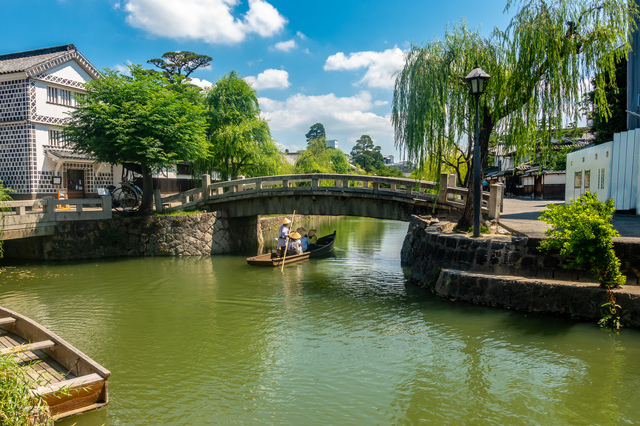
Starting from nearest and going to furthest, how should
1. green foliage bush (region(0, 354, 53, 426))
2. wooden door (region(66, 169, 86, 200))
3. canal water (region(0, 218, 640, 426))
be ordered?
1. green foliage bush (region(0, 354, 53, 426))
2. canal water (region(0, 218, 640, 426))
3. wooden door (region(66, 169, 86, 200))

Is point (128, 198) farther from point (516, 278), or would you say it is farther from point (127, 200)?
point (516, 278)

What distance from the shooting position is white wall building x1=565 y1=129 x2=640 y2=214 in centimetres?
1358

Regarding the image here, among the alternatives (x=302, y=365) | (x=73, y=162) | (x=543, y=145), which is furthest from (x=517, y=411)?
(x=73, y=162)

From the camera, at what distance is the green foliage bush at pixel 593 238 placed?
25.5 feet

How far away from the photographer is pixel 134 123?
16.9 meters

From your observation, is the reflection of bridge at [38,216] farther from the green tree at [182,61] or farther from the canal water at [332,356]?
the green tree at [182,61]

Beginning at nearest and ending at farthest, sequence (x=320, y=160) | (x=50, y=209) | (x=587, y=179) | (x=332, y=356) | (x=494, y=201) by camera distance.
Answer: (x=332, y=356), (x=494, y=201), (x=50, y=209), (x=587, y=179), (x=320, y=160)

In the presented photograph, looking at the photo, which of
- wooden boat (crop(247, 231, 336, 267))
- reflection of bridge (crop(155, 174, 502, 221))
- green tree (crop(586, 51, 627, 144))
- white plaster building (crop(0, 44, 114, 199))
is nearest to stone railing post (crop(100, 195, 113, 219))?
reflection of bridge (crop(155, 174, 502, 221))

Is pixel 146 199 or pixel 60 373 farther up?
pixel 146 199

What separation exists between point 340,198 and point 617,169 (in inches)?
376

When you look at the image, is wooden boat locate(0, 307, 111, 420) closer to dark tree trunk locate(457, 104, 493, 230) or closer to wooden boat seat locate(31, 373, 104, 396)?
wooden boat seat locate(31, 373, 104, 396)

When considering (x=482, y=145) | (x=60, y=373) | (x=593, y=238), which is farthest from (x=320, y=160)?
(x=60, y=373)

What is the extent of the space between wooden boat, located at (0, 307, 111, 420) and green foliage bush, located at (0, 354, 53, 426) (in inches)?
6.5

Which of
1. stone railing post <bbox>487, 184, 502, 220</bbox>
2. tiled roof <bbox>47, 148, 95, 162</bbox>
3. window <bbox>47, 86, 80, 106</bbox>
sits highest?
window <bbox>47, 86, 80, 106</bbox>
